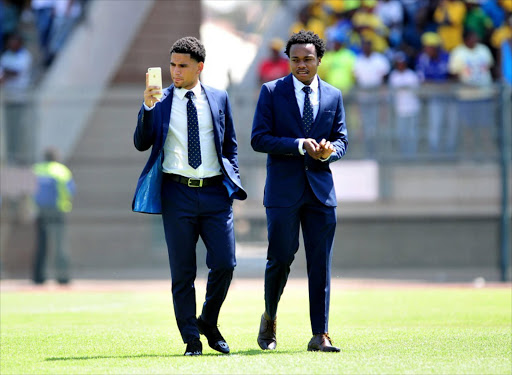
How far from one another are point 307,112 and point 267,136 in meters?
0.37

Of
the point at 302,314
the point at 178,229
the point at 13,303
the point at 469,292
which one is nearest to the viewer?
the point at 178,229

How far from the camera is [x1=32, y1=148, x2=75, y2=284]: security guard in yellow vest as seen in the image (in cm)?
1736

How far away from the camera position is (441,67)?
18031 millimetres

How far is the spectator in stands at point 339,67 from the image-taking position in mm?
17875

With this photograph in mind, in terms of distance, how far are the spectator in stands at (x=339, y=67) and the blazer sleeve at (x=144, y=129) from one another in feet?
33.5

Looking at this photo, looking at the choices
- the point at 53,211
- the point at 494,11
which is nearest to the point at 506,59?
the point at 494,11

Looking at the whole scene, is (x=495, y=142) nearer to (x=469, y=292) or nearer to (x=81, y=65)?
(x=469, y=292)

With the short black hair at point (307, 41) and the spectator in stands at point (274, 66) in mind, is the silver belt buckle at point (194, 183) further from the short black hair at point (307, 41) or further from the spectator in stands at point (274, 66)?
the spectator in stands at point (274, 66)

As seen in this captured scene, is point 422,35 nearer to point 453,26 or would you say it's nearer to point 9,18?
point 453,26

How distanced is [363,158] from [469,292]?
350cm

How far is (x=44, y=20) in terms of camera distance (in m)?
19.5

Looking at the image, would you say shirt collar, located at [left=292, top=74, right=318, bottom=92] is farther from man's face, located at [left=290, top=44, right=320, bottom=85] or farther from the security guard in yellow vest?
the security guard in yellow vest

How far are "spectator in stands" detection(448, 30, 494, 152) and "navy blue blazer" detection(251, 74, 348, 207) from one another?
959 centimetres

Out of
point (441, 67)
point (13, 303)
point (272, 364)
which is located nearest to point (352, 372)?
point (272, 364)
